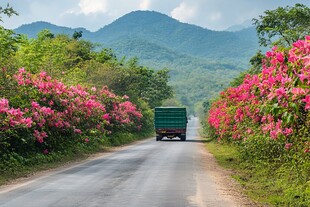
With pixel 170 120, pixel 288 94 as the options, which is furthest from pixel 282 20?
pixel 288 94

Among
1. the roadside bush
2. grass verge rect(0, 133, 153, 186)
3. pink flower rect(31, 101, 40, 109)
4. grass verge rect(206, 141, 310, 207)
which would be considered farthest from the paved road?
pink flower rect(31, 101, 40, 109)

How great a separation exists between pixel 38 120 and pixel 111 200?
31.5 ft

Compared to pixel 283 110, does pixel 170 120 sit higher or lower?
lower

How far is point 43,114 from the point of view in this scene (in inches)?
764

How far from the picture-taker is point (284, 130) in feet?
40.6

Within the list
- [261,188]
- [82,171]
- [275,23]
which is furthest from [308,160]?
[275,23]

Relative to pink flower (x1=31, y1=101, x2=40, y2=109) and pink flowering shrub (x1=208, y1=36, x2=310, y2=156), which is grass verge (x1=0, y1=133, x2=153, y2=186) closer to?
pink flower (x1=31, y1=101, x2=40, y2=109)

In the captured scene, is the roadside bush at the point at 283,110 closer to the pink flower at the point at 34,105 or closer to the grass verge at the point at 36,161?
the grass verge at the point at 36,161

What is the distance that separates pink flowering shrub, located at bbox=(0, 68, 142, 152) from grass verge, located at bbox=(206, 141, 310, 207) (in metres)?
7.53

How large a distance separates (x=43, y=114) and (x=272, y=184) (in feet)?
33.0

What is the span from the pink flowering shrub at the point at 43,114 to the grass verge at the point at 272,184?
24.7ft

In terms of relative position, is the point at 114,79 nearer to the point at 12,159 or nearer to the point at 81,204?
the point at 12,159

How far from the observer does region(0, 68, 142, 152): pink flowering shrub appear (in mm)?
16281

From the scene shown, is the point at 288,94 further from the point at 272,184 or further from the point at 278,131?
the point at 272,184
